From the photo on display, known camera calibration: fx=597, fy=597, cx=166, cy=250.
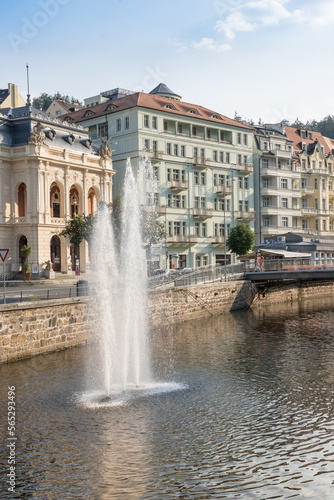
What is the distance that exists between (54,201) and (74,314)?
1345 inches

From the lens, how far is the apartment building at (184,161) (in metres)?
73.0

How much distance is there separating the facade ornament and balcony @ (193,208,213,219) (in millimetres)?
24329

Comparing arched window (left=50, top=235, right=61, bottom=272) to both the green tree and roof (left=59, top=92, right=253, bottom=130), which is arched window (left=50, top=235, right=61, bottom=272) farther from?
the green tree

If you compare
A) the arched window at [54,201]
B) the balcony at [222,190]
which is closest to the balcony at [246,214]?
the balcony at [222,190]

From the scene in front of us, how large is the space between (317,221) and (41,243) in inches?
2088

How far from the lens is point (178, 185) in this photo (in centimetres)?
7500

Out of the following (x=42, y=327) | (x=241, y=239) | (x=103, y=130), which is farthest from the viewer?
(x=103, y=130)

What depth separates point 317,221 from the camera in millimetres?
98188

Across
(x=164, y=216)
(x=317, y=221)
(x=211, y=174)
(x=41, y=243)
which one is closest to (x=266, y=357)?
(x=41, y=243)

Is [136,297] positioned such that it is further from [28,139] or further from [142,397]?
[28,139]

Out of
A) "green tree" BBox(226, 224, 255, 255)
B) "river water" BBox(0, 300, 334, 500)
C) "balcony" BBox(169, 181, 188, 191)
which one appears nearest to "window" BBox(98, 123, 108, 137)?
"balcony" BBox(169, 181, 188, 191)

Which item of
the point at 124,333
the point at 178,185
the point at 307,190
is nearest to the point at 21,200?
the point at 178,185

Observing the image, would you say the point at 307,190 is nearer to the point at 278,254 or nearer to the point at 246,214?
the point at 246,214

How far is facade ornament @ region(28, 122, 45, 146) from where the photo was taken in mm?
60062
